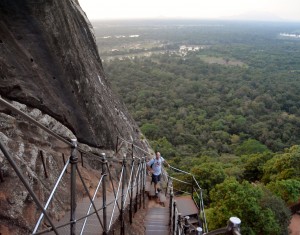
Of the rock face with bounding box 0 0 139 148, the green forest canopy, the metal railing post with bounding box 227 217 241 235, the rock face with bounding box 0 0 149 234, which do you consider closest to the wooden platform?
the green forest canopy

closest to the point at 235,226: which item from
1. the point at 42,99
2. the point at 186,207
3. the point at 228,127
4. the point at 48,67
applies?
the point at 42,99

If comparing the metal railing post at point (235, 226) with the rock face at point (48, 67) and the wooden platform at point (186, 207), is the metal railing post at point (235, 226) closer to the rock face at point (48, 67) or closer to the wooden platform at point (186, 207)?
the rock face at point (48, 67)

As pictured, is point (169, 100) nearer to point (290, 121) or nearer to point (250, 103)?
point (250, 103)

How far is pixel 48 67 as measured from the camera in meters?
7.30

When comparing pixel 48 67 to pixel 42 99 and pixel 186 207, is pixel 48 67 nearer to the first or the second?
pixel 42 99

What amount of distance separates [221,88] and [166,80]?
12232mm

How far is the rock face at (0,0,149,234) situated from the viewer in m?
5.04

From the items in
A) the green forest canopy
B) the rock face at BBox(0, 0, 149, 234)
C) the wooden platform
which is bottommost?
the green forest canopy

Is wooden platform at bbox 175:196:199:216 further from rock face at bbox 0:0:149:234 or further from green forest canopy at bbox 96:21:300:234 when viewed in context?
rock face at bbox 0:0:149:234

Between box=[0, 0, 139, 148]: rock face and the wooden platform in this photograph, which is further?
the wooden platform

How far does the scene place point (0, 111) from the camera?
5.71 meters

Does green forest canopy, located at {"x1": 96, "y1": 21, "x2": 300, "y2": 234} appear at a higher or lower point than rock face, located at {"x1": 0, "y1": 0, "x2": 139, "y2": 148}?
lower

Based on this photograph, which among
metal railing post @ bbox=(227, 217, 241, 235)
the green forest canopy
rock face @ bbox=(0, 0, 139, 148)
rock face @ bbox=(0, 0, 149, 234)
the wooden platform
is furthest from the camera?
the green forest canopy

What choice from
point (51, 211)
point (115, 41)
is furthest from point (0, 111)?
point (115, 41)
